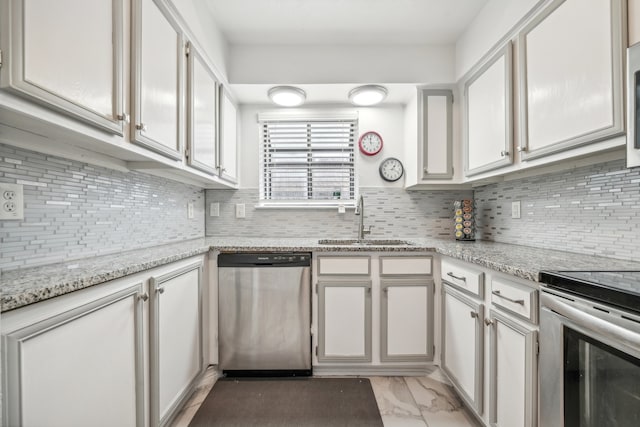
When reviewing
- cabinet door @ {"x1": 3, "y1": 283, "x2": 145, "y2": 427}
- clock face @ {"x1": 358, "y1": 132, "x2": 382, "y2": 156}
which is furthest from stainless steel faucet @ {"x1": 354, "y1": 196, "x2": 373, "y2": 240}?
cabinet door @ {"x1": 3, "y1": 283, "x2": 145, "y2": 427}

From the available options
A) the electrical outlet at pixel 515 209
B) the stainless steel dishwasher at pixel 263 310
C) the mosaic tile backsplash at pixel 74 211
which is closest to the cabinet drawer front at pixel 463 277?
the electrical outlet at pixel 515 209

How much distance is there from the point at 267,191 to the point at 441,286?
63.9 inches

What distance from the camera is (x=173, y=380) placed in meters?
1.42

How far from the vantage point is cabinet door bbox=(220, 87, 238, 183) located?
82.2 inches

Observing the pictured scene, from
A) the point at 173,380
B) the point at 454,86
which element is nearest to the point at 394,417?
the point at 173,380

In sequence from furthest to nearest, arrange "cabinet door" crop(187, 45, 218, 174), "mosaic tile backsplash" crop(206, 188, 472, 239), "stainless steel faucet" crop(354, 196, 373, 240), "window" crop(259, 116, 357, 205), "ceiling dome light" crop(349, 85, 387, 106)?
"window" crop(259, 116, 357, 205)
"mosaic tile backsplash" crop(206, 188, 472, 239)
"stainless steel faucet" crop(354, 196, 373, 240)
"ceiling dome light" crop(349, 85, 387, 106)
"cabinet door" crop(187, 45, 218, 174)

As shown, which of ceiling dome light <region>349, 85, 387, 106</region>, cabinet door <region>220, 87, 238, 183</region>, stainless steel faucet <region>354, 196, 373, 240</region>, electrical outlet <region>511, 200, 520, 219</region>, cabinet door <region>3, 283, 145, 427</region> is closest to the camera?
cabinet door <region>3, 283, 145, 427</region>

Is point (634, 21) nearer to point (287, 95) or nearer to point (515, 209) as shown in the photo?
point (515, 209)

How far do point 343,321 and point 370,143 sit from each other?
1.52 meters

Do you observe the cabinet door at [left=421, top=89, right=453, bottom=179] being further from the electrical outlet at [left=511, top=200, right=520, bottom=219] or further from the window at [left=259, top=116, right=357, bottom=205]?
the window at [left=259, top=116, right=357, bottom=205]

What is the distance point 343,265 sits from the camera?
1910mm

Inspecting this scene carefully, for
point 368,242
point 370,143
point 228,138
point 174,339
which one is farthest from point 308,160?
point 174,339

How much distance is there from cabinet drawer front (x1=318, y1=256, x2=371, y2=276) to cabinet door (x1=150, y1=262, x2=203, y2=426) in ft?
2.56

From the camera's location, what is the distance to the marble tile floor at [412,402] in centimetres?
153
